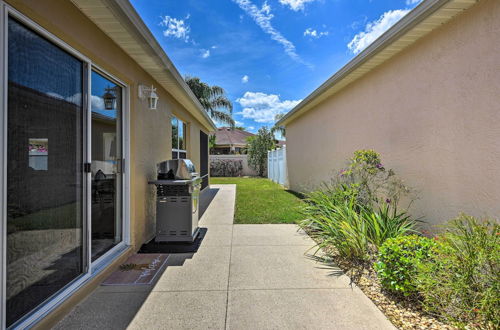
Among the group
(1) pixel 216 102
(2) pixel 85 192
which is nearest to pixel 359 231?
(2) pixel 85 192

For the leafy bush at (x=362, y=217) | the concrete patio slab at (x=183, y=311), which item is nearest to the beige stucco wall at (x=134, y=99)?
the concrete patio slab at (x=183, y=311)

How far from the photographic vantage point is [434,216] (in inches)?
158

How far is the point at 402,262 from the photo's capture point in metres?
2.80

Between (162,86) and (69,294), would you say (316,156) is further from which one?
(69,294)

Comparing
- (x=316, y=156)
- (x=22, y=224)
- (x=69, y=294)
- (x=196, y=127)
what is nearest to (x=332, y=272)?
(x=69, y=294)

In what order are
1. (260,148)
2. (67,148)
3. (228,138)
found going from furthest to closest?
(228,138) → (260,148) → (67,148)

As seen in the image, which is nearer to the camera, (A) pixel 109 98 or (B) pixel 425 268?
(B) pixel 425 268

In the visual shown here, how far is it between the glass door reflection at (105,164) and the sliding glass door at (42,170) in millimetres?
344

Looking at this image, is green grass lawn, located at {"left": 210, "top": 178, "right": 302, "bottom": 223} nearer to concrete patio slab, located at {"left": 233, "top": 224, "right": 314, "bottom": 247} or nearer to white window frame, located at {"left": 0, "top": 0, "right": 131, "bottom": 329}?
concrete patio slab, located at {"left": 233, "top": 224, "right": 314, "bottom": 247}

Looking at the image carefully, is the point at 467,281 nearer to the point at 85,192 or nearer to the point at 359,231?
the point at 359,231

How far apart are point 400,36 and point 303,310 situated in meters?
4.02

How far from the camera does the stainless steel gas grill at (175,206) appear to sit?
186 inches

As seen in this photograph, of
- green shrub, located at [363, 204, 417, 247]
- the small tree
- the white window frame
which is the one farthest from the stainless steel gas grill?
the small tree

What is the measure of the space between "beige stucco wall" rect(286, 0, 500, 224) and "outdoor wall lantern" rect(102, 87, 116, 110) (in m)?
→ 4.63
